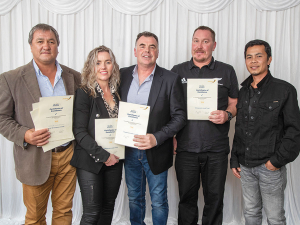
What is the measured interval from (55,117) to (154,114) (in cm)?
81

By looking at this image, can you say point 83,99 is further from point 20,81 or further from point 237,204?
point 237,204

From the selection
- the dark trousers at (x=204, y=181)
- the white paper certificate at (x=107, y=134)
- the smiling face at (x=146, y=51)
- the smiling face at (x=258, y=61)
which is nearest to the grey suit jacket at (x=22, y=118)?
the white paper certificate at (x=107, y=134)

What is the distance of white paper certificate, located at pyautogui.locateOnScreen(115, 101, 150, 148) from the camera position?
1.92 m

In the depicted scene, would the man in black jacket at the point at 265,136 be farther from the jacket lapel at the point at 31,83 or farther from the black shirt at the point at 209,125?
the jacket lapel at the point at 31,83

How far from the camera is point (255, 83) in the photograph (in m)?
2.04

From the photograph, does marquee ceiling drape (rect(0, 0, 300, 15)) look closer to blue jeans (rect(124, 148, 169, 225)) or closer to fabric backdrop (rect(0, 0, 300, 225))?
fabric backdrop (rect(0, 0, 300, 225))

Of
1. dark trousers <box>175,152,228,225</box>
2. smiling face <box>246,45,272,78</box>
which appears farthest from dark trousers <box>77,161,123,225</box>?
smiling face <box>246,45,272,78</box>

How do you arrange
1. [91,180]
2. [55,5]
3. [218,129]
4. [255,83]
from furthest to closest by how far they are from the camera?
[55,5] → [218,129] → [255,83] → [91,180]

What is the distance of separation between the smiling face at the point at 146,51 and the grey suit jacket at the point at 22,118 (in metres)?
0.91

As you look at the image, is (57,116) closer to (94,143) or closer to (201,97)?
(94,143)

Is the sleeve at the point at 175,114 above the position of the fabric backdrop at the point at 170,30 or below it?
below

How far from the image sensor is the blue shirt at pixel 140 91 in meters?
2.10

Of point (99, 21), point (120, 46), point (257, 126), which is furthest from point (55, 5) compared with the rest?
point (257, 126)

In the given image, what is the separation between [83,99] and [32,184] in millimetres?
802
